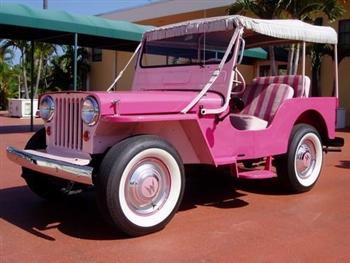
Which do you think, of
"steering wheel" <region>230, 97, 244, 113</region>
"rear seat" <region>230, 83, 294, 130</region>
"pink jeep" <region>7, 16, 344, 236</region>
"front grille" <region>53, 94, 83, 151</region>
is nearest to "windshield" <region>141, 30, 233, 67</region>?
"pink jeep" <region>7, 16, 344, 236</region>

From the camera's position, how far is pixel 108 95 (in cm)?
455

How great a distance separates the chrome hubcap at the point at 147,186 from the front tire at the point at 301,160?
2.08 m

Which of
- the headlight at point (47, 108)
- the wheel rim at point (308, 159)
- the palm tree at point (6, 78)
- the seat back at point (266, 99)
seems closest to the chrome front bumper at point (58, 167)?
the headlight at point (47, 108)

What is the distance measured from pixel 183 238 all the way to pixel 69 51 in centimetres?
2418

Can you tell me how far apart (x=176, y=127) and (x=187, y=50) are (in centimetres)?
160

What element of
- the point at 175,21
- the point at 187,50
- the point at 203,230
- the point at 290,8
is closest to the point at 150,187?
the point at 203,230

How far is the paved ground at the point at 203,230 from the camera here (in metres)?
4.09

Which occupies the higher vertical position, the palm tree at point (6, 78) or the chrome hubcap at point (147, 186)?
the palm tree at point (6, 78)

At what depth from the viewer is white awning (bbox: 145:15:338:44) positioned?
5.66 meters

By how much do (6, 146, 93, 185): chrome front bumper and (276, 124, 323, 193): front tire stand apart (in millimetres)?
2864

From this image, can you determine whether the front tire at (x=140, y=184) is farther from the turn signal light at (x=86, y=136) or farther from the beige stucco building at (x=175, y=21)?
the beige stucco building at (x=175, y=21)

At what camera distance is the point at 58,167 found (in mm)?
4422

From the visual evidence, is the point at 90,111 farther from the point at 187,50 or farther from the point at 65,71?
the point at 65,71

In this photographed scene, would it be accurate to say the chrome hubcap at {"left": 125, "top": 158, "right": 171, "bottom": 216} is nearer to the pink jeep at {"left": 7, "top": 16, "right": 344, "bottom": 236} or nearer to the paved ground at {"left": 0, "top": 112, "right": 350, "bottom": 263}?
the pink jeep at {"left": 7, "top": 16, "right": 344, "bottom": 236}
